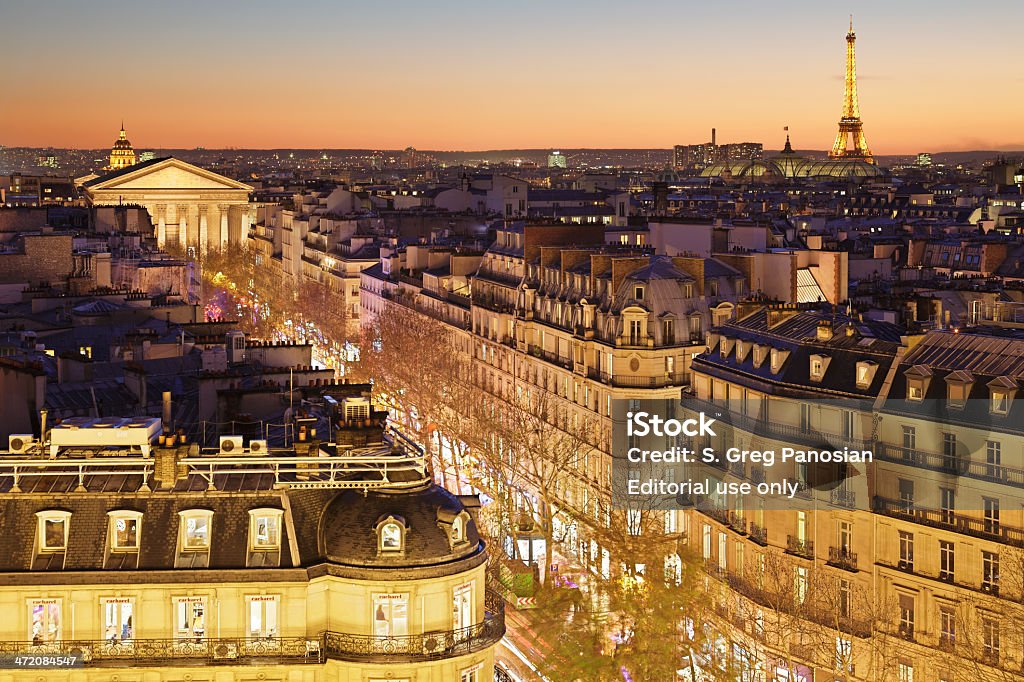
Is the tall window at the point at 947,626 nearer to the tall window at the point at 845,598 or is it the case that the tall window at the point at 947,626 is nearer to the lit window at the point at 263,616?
the tall window at the point at 845,598

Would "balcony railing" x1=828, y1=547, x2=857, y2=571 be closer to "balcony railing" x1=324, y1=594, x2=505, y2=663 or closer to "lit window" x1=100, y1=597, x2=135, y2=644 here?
"balcony railing" x1=324, y1=594, x2=505, y2=663

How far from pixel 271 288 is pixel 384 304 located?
24.6 meters

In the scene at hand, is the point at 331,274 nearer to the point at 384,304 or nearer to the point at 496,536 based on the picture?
the point at 384,304

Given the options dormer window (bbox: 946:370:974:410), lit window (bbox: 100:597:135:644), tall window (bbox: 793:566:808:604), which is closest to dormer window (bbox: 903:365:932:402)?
dormer window (bbox: 946:370:974:410)

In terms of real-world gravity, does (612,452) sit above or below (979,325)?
below

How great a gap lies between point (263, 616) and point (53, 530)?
3082 mm

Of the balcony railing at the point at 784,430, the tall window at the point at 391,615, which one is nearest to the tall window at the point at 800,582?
the balcony railing at the point at 784,430

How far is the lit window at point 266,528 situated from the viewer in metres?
21.3

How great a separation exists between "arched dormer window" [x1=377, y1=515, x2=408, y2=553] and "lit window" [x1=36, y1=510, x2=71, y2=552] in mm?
4214

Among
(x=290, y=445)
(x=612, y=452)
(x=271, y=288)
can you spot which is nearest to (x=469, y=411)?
(x=612, y=452)

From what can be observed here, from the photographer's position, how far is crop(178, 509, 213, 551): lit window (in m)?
21.2

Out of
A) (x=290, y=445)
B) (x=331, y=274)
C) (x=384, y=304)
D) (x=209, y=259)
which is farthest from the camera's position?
(x=209, y=259)

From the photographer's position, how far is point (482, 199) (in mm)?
117250

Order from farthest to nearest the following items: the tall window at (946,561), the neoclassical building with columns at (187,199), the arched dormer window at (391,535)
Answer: the neoclassical building with columns at (187,199), the tall window at (946,561), the arched dormer window at (391,535)
